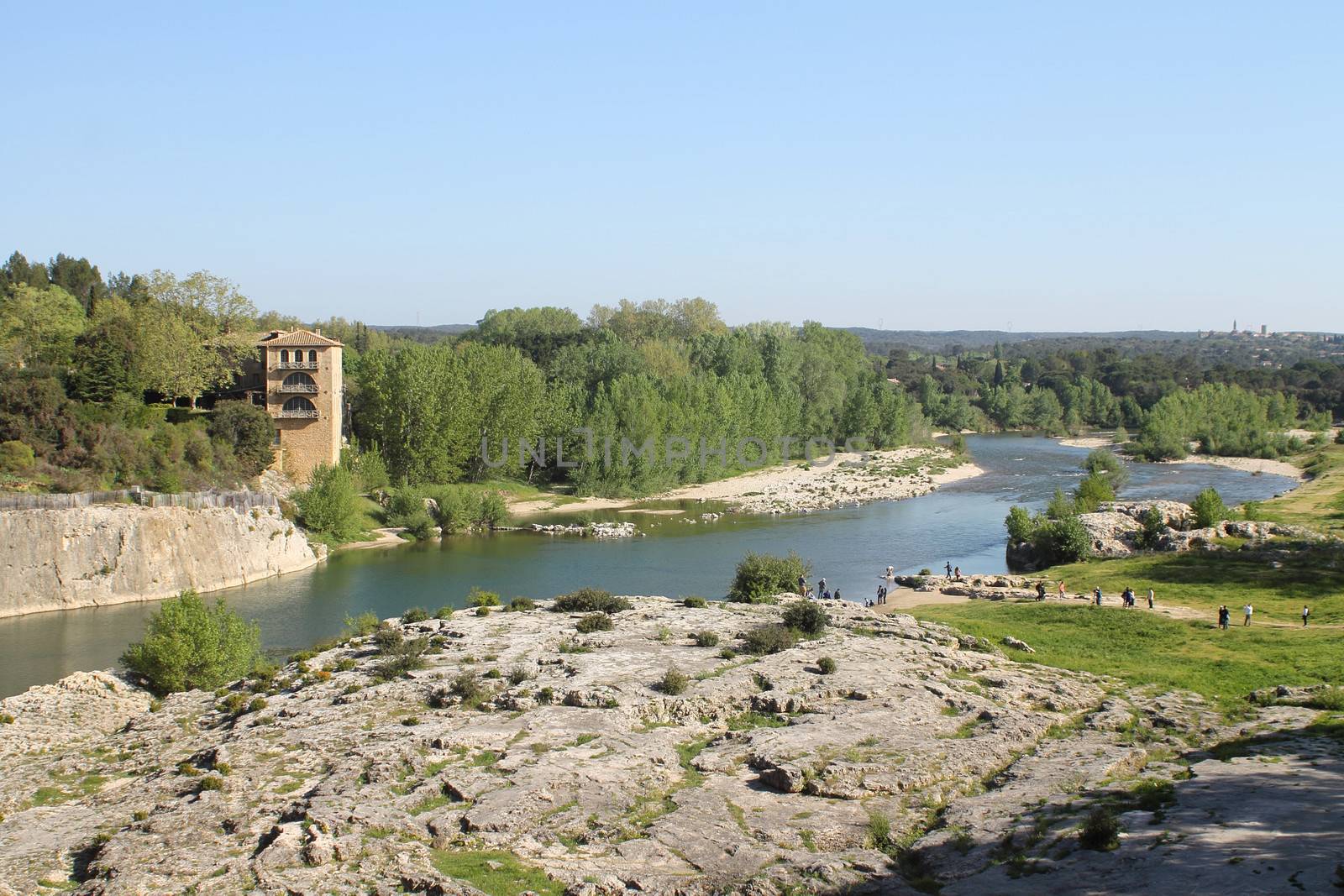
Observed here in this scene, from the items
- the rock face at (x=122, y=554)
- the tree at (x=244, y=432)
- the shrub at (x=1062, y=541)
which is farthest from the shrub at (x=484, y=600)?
the shrub at (x=1062, y=541)

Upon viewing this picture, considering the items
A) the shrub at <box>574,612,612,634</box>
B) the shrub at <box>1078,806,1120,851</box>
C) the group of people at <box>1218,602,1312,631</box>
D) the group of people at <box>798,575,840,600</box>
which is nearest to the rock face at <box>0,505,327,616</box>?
the shrub at <box>574,612,612,634</box>

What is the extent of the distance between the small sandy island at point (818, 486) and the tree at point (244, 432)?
19.5m

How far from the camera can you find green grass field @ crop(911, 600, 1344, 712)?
102ft

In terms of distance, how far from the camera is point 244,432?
6644 centimetres

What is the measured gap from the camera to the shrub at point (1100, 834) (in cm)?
1845

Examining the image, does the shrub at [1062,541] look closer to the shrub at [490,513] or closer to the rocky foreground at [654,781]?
the rocky foreground at [654,781]

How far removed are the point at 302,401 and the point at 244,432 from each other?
22.7 ft

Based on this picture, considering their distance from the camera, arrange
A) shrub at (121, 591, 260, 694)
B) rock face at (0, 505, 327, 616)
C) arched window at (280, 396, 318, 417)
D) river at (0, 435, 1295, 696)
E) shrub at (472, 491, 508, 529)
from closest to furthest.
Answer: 1. shrub at (121, 591, 260, 694)
2. river at (0, 435, 1295, 696)
3. rock face at (0, 505, 327, 616)
4. arched window at (280, 396, 318, 417)
5. shrub at (472, 491, 508, 529)

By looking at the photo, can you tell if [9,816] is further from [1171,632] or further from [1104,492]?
[1104,492]

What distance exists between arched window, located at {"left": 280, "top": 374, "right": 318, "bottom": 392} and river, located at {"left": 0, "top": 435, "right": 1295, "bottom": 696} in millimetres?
14096

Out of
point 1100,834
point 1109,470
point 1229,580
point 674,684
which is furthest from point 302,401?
point 1109,470

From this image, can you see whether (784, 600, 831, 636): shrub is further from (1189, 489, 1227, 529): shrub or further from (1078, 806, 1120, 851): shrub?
(1189, 489, 1227, 529): shrub

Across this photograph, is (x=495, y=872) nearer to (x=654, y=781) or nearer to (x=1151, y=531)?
(x=654, y=781)

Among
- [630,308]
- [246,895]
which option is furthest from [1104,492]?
[630,308]
